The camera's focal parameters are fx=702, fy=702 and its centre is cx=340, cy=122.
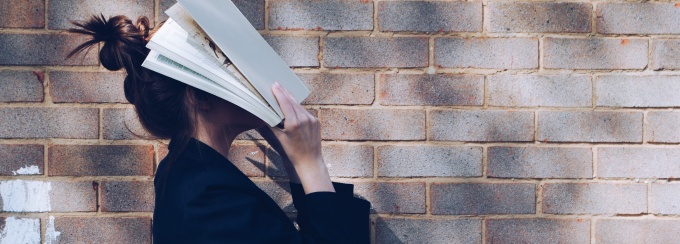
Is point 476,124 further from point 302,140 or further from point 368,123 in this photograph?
point 302,140

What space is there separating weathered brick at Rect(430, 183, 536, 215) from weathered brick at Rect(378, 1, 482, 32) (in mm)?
484

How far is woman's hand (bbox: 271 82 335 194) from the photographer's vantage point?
5.07 ft

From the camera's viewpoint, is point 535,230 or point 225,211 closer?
point 225,211

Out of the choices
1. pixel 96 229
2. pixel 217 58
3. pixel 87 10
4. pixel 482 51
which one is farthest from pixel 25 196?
pixel 482 51

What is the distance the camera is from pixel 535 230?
218 cm

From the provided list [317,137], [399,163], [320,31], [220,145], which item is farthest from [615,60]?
[220,145]

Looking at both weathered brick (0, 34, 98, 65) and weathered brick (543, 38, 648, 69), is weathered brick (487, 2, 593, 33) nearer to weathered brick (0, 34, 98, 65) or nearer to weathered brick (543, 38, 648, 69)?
weathered brick (543, 38, 648, 69)

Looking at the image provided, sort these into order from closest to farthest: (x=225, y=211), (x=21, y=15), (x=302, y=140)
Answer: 1. (x=225, y=211)
2. (x=302, y=140)
3. (x=21, y=15)

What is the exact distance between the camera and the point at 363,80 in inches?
83.8

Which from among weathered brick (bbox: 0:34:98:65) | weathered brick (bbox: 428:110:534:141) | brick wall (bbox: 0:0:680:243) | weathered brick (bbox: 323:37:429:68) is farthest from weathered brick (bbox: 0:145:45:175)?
weathered brick (bbox: 428:110:534:141)

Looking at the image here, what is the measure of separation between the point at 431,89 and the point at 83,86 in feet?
3.45

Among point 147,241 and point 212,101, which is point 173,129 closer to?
point 212,101

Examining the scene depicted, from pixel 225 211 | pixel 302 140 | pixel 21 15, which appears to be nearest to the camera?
pixel 225 211

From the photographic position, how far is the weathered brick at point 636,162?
85.3 inches
